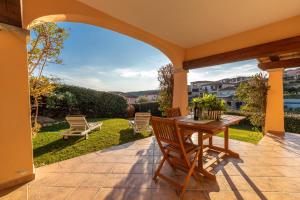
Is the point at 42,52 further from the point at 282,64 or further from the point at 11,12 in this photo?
the point at 282,64

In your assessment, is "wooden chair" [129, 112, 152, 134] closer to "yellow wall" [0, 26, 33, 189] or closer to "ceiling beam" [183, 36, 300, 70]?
"ceiling beam" [183, 36, 300, 70]

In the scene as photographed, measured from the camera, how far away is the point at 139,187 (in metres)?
1.88

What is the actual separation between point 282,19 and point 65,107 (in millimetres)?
8832

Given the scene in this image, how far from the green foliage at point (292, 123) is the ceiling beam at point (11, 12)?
29.2 ft

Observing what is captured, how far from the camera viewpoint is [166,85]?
5480mm

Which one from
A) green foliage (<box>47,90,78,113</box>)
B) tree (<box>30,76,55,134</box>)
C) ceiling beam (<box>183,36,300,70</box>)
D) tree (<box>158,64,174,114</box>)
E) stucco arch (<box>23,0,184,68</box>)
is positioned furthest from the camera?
green foliage (<box>47,90,78,113</box>)

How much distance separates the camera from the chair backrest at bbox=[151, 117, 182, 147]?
1.79 metres

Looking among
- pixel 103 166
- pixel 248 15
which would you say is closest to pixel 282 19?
pixel 248 15

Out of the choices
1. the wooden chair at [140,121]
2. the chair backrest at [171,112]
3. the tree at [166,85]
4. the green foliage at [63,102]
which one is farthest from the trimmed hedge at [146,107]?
the chair backrest at [171,112]

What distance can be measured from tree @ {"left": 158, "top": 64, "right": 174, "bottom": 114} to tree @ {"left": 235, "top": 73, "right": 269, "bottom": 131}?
98.8 inches

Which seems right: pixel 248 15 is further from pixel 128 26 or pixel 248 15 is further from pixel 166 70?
pixel 166 70

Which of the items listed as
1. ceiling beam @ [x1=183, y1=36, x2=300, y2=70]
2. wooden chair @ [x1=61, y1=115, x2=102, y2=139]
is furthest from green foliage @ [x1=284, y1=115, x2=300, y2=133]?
wooden chair @ [x1=61, y1=115, x2=102, y2=139]

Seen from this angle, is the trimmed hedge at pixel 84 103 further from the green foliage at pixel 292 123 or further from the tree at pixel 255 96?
the green foliage at pixel 292 123

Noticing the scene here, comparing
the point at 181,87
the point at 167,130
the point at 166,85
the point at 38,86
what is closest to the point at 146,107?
the point at 166,85
